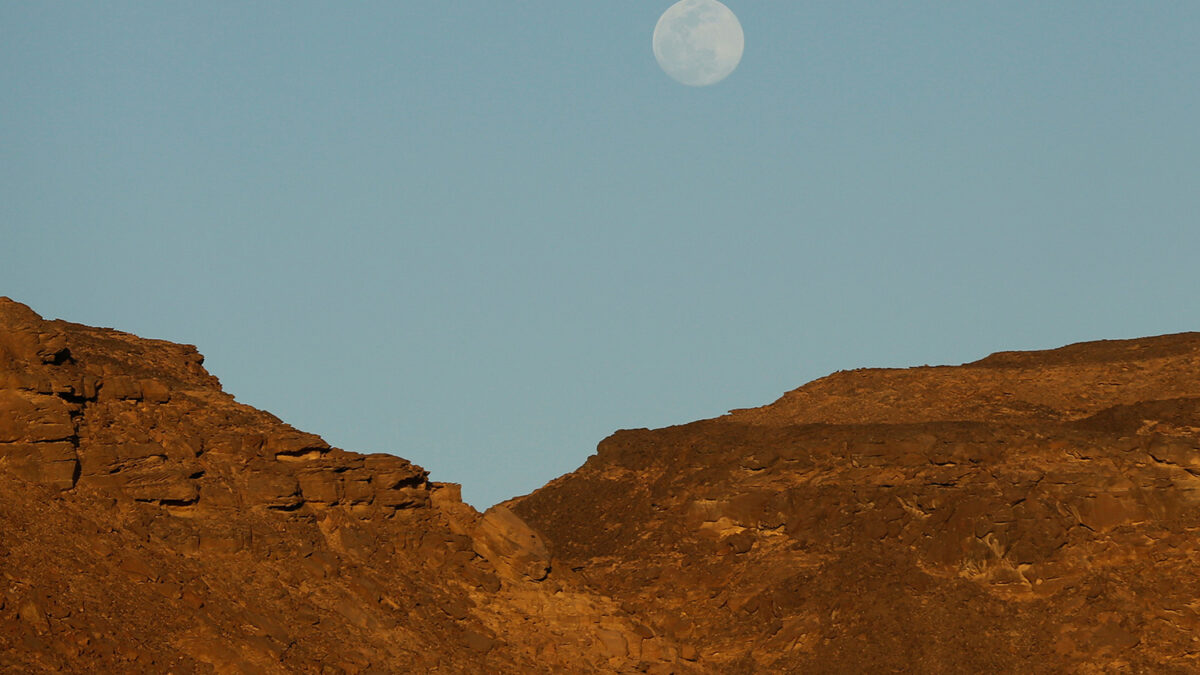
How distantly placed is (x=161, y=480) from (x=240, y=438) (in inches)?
103

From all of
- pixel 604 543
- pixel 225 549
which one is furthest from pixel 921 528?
pixel 225 549

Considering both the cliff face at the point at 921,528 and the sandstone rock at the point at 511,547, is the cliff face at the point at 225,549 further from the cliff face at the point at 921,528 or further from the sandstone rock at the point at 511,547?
the cliff face at the point at 921,528

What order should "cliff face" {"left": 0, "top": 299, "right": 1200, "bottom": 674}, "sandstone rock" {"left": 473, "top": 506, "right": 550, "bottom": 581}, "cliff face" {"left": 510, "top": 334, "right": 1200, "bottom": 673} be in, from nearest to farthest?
"cliff face" {"left": 0, "top": 299, "right": 1200, "bottom": 674}, "cliff face" {"left": 510, "top": 334, "right": 1200, "bottom": 673}, "sandstone rock" {"left": 473, "top": 506, "right": 550, "bottom": 581}

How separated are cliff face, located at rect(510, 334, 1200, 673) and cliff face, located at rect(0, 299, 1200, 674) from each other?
66 millimetres

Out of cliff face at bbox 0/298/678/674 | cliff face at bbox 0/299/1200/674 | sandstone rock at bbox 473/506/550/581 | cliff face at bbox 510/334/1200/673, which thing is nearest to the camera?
cliff face at bbox 0/298/678/674

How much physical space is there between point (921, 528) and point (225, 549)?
1624cm

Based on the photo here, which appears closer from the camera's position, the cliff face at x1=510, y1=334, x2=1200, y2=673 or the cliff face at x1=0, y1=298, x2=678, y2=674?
the cliff face at x1=0, y1=298, x2=678, y2=674

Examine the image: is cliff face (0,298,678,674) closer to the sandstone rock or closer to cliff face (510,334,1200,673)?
the sandstone rock

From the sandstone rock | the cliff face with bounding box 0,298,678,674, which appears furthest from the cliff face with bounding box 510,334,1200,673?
the cliff face with bounding box 0,298,678,674

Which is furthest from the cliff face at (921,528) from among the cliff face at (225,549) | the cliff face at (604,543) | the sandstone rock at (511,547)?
the cliff face at (225,549)

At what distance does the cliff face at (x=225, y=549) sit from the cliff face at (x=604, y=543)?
6cm

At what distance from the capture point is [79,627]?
24.7 m

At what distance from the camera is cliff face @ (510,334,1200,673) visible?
3266cm

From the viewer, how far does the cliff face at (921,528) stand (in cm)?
3266
